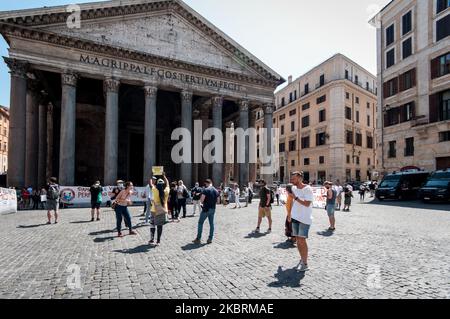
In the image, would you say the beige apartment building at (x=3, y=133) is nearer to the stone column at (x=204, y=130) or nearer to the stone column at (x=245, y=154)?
the stone column at (x=204, y=130)

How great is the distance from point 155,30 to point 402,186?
23986mm

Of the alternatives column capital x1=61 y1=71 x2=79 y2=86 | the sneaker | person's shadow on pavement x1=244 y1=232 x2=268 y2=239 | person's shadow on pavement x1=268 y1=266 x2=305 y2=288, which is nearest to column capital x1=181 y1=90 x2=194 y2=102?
column capital x1=61 y1=71 x2=79 y2=86

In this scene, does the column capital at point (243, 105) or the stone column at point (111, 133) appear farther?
→ the column capital at point (243, 105)

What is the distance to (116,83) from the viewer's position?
21.0 metres

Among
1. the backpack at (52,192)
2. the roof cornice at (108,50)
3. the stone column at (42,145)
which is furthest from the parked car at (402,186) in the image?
the stone column at (42,145)

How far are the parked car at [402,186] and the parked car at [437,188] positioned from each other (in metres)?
1.87

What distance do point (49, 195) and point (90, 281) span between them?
731 cm

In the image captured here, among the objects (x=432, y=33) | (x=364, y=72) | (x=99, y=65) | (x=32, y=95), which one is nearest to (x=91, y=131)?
(x=32, y=95)

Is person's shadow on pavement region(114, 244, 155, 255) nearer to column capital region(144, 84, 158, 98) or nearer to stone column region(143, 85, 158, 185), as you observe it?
stone column region(143, 85, 158, 185)

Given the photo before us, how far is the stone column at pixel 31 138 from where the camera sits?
21.0 metres

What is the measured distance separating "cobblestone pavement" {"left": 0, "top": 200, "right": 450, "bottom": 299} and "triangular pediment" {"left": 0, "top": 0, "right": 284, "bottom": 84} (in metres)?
16.1

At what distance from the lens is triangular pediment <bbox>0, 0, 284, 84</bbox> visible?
62.4 ft

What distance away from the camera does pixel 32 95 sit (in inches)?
869
